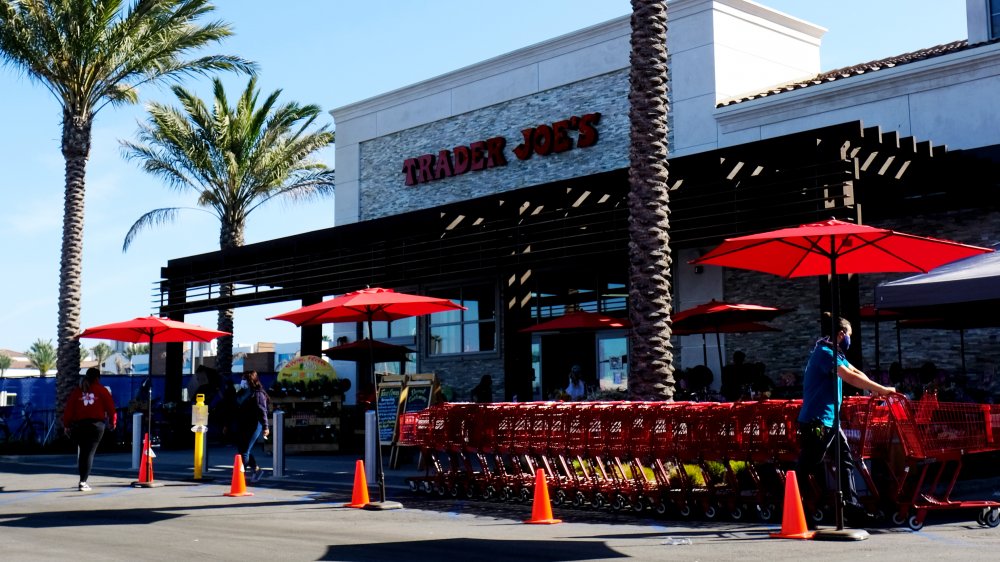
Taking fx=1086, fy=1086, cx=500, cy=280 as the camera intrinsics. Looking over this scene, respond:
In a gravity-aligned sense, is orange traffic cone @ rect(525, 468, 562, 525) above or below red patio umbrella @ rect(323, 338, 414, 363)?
below

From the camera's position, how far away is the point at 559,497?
525 inches

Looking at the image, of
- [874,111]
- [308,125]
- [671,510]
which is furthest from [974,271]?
[308,125]

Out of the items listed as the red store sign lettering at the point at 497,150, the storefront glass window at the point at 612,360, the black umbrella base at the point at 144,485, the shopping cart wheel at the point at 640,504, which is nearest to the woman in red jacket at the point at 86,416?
the black umbrella base at the point at 144,485

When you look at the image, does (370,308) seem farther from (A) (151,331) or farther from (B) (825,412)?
(B) (825,412)

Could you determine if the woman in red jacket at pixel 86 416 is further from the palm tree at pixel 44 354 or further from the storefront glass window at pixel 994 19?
the palm tree at pixel 44 354

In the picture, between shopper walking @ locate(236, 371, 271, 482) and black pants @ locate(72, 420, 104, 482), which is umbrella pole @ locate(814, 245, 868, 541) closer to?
shopper walking @ locate(236, 371, 271, 482)

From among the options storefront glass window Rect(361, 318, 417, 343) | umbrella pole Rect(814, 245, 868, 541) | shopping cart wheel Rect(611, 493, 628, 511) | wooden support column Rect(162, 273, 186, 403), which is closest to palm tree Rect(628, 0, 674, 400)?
shopping cart wheel Rect(611, 493, 628, 511)

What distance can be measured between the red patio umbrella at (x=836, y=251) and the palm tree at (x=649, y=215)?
265 cm

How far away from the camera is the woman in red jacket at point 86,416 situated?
16.2 m

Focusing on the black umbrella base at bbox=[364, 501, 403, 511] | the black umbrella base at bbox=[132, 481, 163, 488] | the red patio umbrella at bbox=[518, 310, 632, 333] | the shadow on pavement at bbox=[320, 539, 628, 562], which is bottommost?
the shadow on pavement at bbox=[320, 539, 628, 562]

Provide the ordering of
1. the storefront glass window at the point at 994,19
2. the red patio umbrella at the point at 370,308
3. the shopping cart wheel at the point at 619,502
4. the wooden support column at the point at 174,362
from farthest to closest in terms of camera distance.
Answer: the wooden support column at the point at 174,362, the storefront glass window at the point at 994,19, the red patio umbrella at the point at 370,308, the shopping cart wheel at the point at 619,502

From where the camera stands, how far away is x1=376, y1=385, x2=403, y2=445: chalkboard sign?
1977cm

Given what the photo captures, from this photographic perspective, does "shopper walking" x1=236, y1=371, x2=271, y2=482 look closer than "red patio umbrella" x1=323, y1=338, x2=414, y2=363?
Yes

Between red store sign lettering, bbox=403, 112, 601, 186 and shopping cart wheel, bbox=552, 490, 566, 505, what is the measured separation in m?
13.2
